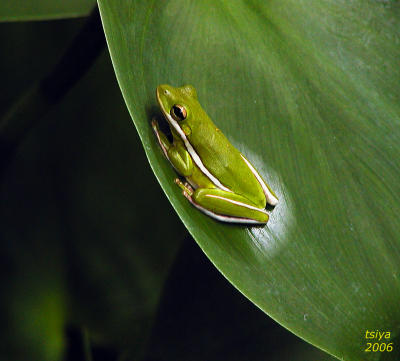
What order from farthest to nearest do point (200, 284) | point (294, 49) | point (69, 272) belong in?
point (69, 272) < point (200, 284) < point (294, 49)

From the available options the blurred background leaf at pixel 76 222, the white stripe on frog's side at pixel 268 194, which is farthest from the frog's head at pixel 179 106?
the blurred background leaf at pixel 76 222

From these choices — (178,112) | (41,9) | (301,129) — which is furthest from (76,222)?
(301,129)

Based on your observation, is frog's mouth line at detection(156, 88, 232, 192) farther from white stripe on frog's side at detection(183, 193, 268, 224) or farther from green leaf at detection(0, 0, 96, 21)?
green leaf at detection(0, 0, 96, 21)

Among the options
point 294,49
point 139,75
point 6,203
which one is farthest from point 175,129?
point 6,203

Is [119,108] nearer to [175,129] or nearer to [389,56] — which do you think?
[175,129]

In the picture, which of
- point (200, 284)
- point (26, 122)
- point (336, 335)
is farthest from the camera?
point (200, 284)

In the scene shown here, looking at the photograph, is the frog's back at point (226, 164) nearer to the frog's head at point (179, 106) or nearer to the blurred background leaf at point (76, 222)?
the frog's head at point (179, 106)
